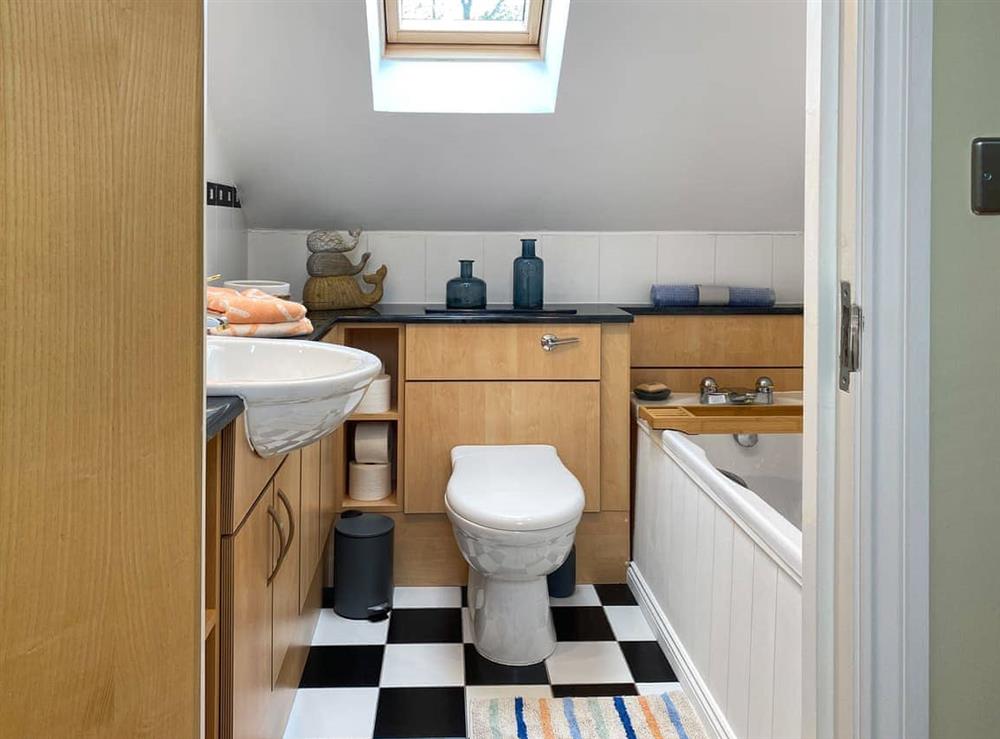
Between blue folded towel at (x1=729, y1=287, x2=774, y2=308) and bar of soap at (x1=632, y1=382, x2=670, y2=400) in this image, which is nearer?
bar of soap at (x1=632, y1=382, x2=670, y2=400)

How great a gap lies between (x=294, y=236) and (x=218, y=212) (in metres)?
0.47

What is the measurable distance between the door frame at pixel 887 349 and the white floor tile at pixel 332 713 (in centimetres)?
133

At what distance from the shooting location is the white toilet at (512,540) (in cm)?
201

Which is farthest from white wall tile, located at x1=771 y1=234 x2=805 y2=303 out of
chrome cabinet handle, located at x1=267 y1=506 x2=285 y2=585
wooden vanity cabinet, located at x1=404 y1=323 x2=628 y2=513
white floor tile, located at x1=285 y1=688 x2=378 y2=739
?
chrome cabinet handle, located at x1=267 y1=506 x2=285 y2=585

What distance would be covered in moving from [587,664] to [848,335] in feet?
5.25

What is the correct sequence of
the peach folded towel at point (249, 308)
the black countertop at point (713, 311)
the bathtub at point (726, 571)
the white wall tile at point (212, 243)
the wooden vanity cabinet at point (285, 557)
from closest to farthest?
1. the bathtub at point (726, 571)
2. the wooden vanity cabinet at point (285, 557)
3. the peach folded towel at point (249, 308)
4. the white wall tile at point (212, 243)
5. the black countertop at point (713, 311)

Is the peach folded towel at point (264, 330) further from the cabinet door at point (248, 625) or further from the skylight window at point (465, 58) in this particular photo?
the skylight window at point (465, 58)

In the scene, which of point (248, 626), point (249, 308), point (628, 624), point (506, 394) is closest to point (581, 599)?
point (628, 624)

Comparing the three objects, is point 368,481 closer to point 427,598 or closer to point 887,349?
point 427,598

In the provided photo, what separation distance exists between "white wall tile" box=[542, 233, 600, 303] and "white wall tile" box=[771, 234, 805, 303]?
641 mm

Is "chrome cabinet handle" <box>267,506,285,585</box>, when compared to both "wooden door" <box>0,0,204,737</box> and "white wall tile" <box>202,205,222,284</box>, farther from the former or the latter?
"white wall tile" <box>202,205,222,284</box>

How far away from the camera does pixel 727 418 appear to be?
2426mm

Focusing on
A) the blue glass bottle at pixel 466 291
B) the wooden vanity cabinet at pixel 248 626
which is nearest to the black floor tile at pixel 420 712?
the wooden vanity cabinet at pixel 248 626

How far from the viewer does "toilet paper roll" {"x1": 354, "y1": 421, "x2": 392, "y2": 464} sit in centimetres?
268
